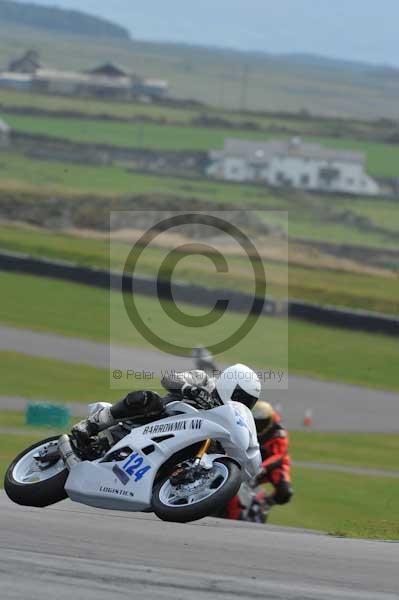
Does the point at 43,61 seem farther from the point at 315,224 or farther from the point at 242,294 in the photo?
the point at 242,294

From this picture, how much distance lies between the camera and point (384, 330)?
31016 millimetres

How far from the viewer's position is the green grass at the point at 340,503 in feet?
41.7

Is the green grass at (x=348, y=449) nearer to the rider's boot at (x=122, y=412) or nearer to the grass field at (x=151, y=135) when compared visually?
the rider's boot at (x=122, y=412)

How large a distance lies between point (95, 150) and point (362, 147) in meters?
30.1

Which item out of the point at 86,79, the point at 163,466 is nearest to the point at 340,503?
the point at 163,466

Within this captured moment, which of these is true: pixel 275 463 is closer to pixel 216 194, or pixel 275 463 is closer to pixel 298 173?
pixel 216 194

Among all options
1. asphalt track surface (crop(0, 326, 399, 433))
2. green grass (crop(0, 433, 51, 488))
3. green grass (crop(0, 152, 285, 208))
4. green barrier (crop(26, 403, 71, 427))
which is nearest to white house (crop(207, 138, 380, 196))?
green grass (crop(0, 152, 285, 208))

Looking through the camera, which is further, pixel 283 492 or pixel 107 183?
pixel 107 183

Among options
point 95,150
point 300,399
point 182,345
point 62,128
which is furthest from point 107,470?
point 62,128

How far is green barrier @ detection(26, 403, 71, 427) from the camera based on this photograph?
18125 millimetres

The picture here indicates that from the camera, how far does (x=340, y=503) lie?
14805 mm

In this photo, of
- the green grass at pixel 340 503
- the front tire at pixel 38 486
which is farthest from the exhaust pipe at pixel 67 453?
the green grass at pixel 340 503

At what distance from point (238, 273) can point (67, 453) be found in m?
29.6

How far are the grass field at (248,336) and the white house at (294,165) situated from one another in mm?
58928
